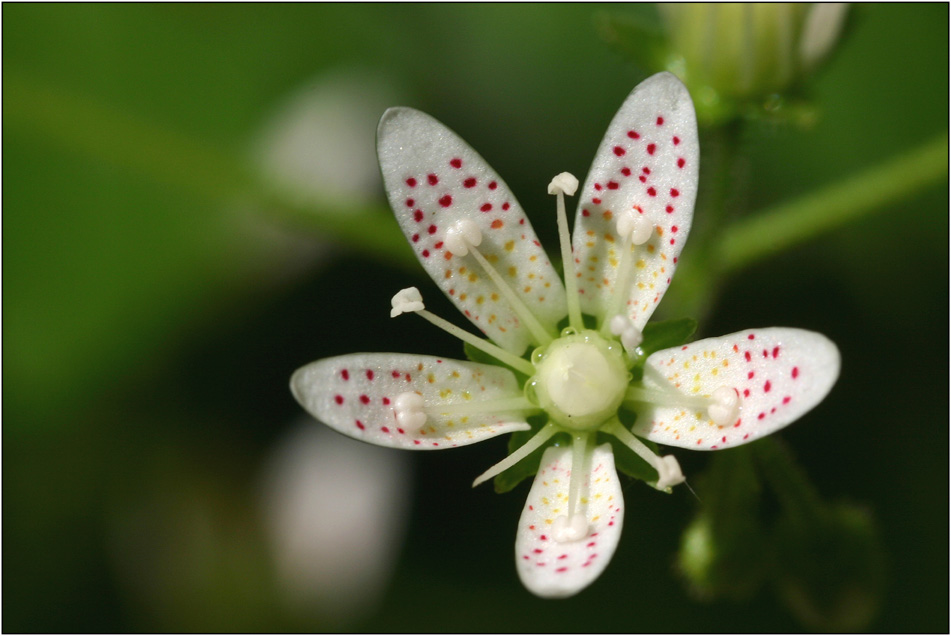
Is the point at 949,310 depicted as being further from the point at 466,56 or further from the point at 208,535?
the point at 208,535

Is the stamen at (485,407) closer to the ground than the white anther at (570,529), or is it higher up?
higher up

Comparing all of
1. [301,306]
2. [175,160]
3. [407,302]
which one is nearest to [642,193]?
[407,302]

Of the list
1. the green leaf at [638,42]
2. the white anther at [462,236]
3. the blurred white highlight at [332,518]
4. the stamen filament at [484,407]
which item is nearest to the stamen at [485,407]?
the stamen filament at [484,407]

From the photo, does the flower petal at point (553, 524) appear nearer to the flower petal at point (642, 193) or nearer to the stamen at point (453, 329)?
the stamen at point (453, 329)

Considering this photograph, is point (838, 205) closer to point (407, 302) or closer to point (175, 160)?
point (407, 302)

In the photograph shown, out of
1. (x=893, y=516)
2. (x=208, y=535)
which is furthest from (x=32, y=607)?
(x=893, y=516)

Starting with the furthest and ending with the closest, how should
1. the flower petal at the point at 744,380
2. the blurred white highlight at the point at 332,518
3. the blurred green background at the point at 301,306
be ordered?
the blurred white highlight at the point at 332,518 < the blurred green background at the point at 301,306 < the flower petal at the point at 744,380
